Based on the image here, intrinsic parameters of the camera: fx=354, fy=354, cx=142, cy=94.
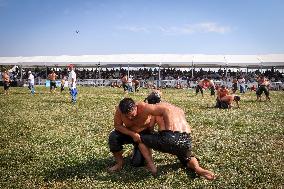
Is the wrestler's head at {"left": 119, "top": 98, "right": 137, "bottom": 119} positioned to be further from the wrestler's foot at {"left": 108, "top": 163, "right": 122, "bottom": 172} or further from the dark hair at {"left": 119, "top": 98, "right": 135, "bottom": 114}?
the wrestler's foot at {"left": 108, "top": 163, "right": 122, "bottom": 172}

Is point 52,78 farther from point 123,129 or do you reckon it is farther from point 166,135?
point 166,135

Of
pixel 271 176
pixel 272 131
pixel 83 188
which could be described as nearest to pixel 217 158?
pixel 271 176

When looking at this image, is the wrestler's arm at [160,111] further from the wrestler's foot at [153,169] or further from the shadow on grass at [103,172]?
the shadow on grass at [103,172]

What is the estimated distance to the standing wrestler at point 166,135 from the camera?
5793 millimetres

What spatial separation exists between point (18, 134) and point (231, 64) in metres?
32.0

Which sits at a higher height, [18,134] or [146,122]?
[146,122]

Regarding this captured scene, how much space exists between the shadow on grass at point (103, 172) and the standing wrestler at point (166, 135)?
9.0 inches

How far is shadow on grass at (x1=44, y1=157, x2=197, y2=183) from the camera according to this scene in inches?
233

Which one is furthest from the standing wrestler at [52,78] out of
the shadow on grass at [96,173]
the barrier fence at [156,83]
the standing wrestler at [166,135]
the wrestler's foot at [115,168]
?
the standing wrestler at [166,135]

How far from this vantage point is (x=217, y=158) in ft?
23.4

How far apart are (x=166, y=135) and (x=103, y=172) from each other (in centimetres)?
134

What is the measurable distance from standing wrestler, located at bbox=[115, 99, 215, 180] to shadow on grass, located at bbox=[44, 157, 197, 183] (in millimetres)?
229

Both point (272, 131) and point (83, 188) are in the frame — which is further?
point (272, 131)

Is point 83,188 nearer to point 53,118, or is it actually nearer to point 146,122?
point 146,122
